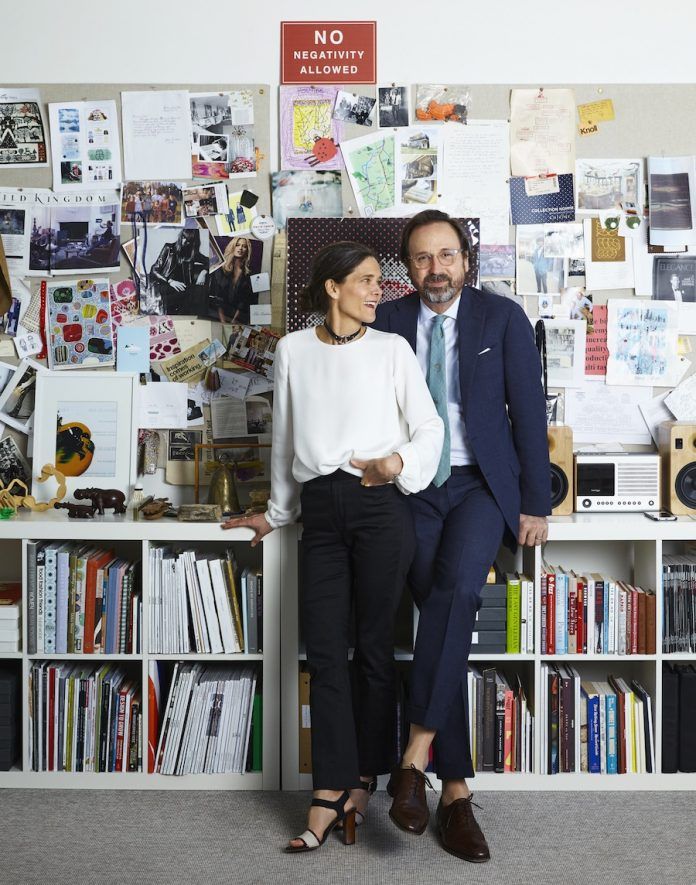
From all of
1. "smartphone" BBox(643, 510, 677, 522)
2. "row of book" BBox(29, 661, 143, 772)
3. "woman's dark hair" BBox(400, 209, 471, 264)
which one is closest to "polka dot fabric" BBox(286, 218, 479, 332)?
"woman's dark hair" BBox(400, 209, 471, 264)

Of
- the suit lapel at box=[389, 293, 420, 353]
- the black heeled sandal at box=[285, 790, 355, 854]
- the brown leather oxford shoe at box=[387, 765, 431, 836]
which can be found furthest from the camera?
the suit lapel at box=[389, 293, 420, 353]

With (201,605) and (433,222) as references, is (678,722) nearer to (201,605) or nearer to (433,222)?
(201,605)

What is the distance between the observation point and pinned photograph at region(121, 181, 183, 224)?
274 centimetres

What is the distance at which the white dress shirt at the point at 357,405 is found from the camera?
6.71ft

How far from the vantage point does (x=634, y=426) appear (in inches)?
108

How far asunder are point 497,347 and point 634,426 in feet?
2.35

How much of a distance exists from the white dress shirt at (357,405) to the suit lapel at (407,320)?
7.0 inches

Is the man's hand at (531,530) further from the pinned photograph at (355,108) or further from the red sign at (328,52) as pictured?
the red sign at (328,52)

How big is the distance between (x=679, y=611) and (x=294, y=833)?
46.0 inches

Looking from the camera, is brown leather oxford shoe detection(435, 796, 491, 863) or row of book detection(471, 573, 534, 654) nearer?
brown leather oxford shoe detection(435, 796, 491, 863)

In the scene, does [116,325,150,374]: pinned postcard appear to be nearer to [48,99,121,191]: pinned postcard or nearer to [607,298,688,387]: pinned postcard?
[48,99,121,191]: pinned postcard

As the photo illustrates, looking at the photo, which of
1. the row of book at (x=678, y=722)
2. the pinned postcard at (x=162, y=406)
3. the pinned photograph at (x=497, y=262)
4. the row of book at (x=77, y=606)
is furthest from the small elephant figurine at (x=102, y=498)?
the row of book at (x=678, y=722)

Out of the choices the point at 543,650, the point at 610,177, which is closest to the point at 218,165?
the point at 610,177

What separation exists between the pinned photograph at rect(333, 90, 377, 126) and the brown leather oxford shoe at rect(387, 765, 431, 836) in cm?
189
